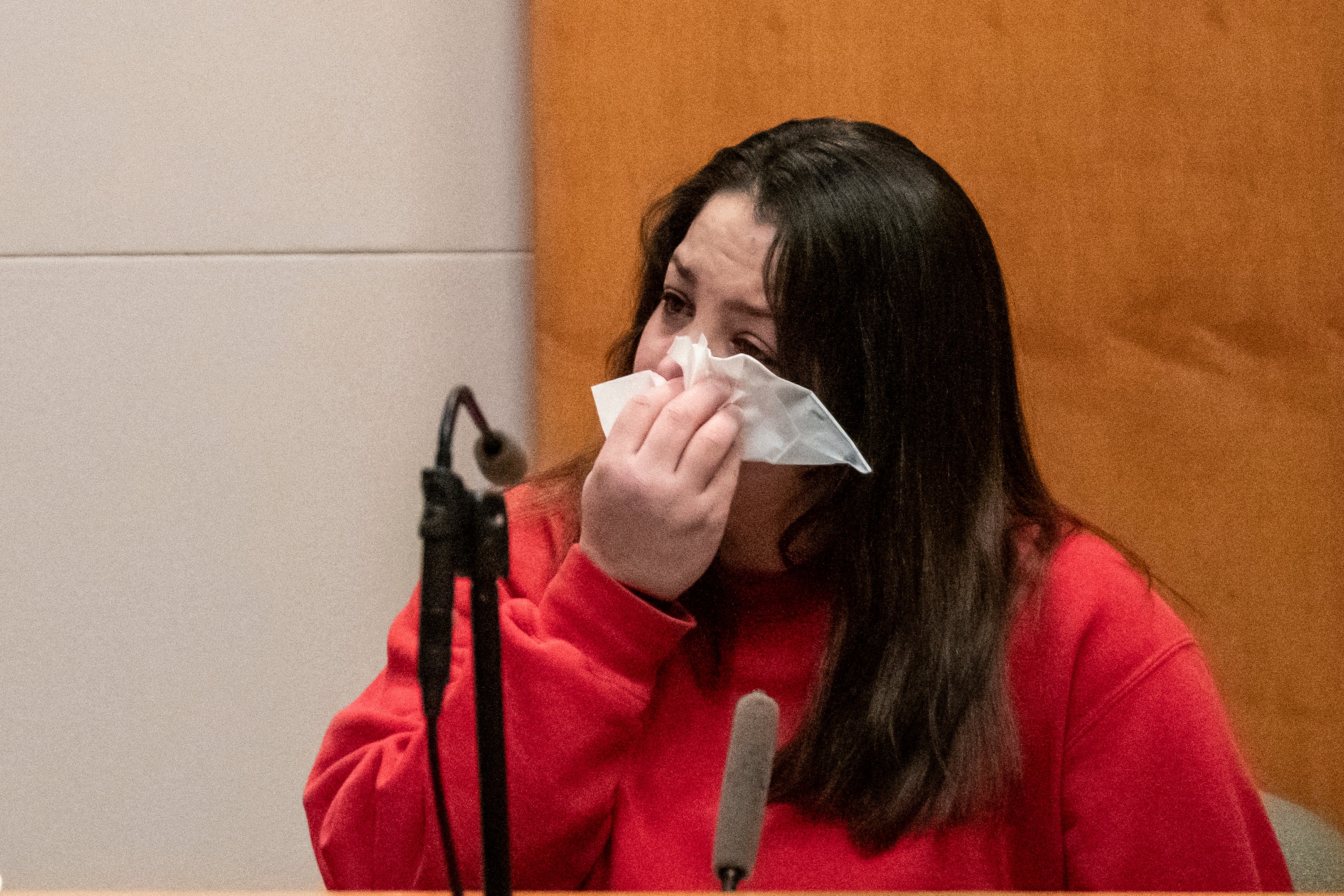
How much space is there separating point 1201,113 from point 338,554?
102 centimetres

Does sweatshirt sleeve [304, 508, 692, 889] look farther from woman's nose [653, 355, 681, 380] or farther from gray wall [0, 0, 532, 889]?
gray wall [0, 0, 532, 889]

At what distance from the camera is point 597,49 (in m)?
1.22

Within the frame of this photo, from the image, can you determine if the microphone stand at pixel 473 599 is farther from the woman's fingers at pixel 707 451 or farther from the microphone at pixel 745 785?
the woman's fingers at pixel 707 451

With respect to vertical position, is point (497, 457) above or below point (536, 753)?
above

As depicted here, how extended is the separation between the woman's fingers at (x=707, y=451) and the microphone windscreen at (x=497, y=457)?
0.33 meters

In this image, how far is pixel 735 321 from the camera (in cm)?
82

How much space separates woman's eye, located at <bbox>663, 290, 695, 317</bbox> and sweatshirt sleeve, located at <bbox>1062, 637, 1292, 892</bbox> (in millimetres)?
395

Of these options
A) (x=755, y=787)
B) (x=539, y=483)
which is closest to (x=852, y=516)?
(x=539, y=483)

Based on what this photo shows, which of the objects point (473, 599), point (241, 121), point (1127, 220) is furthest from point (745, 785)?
point (241, 121)

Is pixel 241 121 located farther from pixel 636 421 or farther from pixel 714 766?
pixel 714 766

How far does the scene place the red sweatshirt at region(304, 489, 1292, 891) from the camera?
752 millimetres

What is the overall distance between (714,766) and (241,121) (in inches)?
33.9

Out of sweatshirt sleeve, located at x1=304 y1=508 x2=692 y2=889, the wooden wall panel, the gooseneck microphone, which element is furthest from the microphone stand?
the wooden wall panel

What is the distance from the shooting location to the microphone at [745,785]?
1.61 ft
